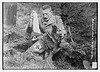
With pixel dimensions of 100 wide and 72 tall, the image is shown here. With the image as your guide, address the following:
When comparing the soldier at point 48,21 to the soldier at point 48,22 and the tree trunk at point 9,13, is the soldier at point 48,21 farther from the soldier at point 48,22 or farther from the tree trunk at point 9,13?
the tree trunk at point 9,13

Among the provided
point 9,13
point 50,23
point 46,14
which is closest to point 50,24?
point 50,23

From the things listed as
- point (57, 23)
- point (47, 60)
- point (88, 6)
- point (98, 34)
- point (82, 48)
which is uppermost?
point (88, 6)

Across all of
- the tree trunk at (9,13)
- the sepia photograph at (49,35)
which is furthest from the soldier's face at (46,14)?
the tree trunk at (9,13)

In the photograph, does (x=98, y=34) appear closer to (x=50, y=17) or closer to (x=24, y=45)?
(x=50, y=17)

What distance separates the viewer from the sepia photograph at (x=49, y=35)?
2.32 metres

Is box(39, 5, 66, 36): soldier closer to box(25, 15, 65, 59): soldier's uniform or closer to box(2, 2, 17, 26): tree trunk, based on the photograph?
box(25, 15, 65, 59): soldier's uniform

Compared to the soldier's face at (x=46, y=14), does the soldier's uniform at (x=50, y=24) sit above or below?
below

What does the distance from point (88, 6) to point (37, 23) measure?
2.81 ft

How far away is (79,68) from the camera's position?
91.6 inches

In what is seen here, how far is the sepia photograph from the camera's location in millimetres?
2316

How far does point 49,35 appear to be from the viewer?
235 cm

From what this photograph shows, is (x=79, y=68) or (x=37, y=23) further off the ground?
(x=37, y=23)

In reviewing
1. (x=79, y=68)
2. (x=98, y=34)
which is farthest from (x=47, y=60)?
(x=98, y=34)

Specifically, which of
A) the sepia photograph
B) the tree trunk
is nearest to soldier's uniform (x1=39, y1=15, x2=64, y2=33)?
the sepia photograph
